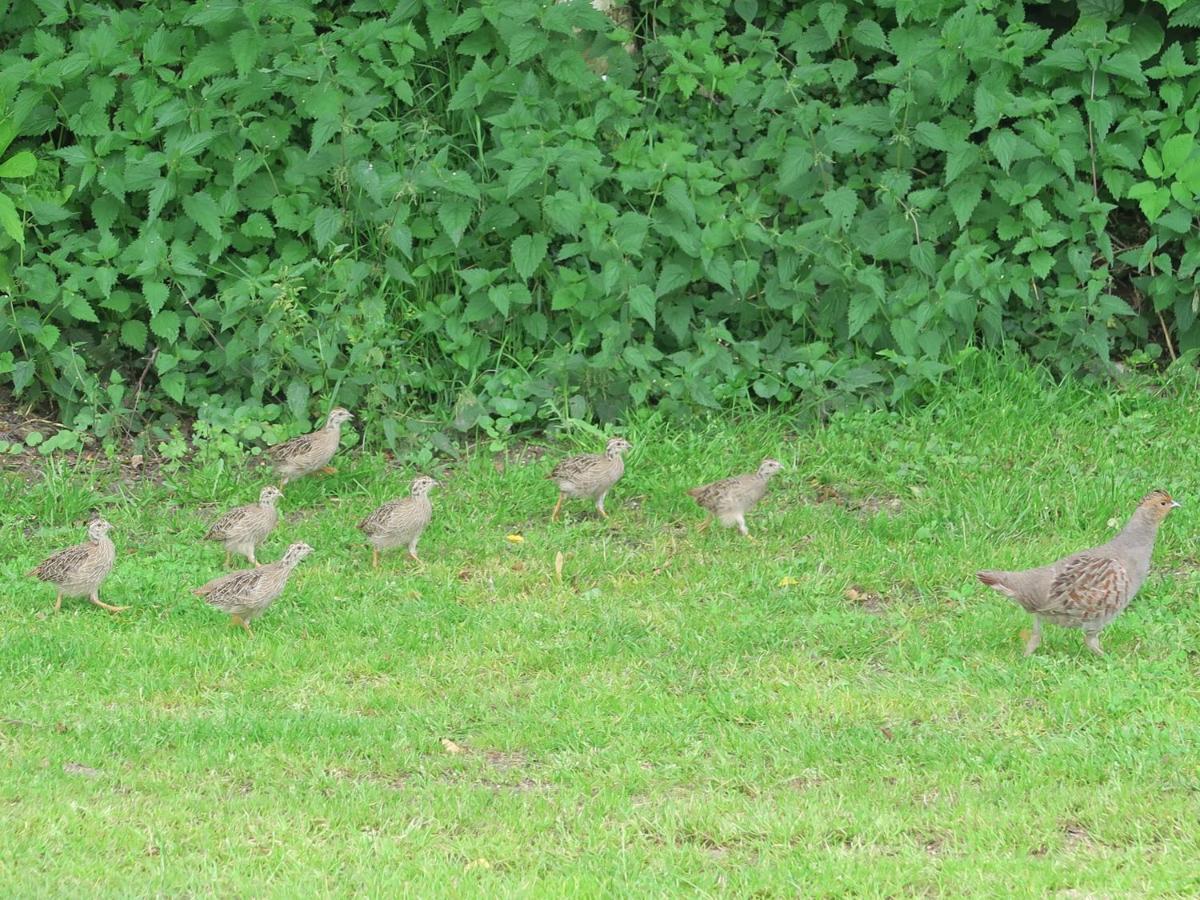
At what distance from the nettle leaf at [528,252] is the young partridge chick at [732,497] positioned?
2.36m

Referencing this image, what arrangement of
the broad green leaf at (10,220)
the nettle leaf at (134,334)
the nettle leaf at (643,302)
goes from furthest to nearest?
the nettle leaf at (134,334) < the nettle leaf at (643,302) < the broad green leaf at (10,220)

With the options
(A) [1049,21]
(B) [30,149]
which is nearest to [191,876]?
(B) [30,149]

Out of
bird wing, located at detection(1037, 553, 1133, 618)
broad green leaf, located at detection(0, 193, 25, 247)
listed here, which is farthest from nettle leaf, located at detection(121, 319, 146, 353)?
bird wing, located at detection(1037, 553, 1133, 618)

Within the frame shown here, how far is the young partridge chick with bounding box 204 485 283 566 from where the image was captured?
9.81m

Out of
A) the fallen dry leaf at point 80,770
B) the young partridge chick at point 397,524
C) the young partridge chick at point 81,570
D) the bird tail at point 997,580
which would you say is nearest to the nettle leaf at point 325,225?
the young partridge chick at point 397,524

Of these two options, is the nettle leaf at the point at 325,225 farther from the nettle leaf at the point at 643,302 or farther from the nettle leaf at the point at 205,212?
the nettle leaf at the point at 643,302

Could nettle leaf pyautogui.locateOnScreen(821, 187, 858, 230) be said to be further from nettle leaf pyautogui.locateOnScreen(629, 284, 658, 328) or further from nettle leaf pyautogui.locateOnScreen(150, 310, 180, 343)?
nettle leaf pyautogui.locateOnScreen(150, 310, 180, 343)

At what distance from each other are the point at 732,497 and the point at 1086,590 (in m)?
2.64

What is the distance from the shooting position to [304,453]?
10.9 meters

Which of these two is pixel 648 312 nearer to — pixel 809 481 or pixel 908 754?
pixel 809 481

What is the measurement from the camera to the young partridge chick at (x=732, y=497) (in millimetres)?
10094

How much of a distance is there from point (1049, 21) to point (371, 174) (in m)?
5.47

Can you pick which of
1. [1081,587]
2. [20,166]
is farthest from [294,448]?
[1081,587]

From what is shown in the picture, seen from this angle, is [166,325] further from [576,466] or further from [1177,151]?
[1177,151]
